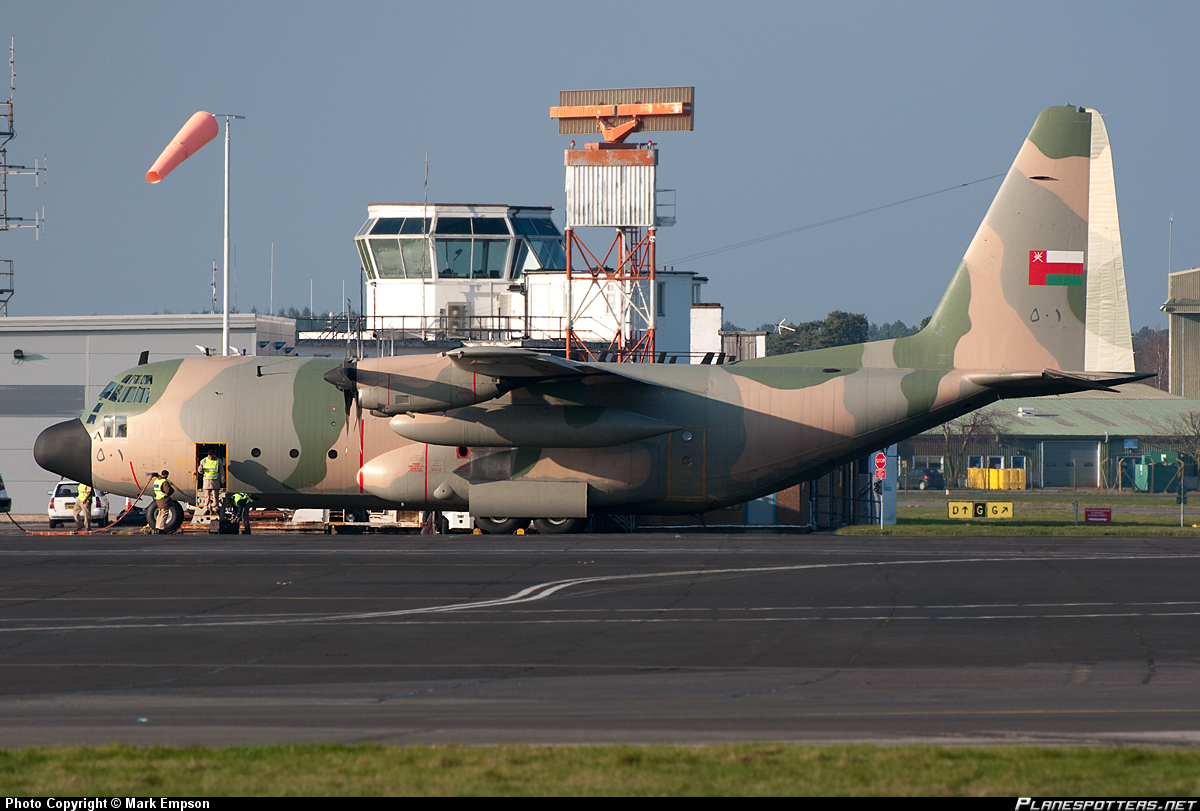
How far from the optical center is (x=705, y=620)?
1691 centimetres

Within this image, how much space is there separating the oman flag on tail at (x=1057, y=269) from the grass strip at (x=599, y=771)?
22.6m

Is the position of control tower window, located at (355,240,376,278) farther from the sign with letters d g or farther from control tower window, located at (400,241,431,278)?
the sign with letters d g

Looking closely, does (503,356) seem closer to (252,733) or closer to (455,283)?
(252,733)

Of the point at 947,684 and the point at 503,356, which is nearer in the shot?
the point at 947,684

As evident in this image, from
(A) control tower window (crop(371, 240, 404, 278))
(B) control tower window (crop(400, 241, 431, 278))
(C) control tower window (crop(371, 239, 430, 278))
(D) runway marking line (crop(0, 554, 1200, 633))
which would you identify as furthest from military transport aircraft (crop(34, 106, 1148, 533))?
(A) control tower window (crop(371, 240, 404, 278))

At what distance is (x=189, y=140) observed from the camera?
45844 mm

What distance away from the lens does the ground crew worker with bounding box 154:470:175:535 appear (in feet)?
99.5

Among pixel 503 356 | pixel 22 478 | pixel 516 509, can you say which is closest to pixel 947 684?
pixel 503 356

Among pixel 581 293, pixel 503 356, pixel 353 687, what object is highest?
pixel 581 293

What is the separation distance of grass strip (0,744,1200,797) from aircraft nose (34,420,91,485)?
925 inches

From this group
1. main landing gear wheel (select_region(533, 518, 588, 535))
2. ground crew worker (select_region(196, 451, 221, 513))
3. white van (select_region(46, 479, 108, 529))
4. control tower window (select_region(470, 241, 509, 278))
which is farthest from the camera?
control tower window (select_region(470, 241, 509, 278))

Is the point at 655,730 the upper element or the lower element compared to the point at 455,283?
lower

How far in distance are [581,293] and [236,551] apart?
3430 centimetres

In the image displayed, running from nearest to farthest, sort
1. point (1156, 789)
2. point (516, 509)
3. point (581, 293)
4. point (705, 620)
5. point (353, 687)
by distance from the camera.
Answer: point (1156, 789) → point (353, 687) → point (705, 620) → point (516, 509) → point (581, 293)
